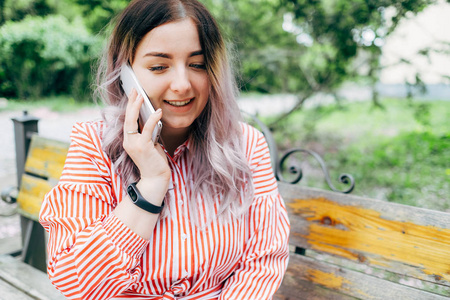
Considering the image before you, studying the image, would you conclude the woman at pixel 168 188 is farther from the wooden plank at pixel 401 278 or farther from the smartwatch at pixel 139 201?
the wooden plank at pixel 401 278

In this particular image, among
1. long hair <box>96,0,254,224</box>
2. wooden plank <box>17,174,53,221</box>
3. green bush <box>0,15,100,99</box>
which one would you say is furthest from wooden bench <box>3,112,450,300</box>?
green bush <box>0,15,100,99</box>

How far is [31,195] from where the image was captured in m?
2.62

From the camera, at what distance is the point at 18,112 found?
32.7ft

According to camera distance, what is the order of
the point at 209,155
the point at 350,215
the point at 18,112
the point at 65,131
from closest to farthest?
the point at 209,155 < the point at 350,215 < the point at 65,131 < the point at 18,112

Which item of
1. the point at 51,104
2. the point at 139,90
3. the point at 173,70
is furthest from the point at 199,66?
the point at 51,104

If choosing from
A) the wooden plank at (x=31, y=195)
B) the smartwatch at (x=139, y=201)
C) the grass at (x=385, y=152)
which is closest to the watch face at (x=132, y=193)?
the smartwatch at (x=139, y=201)

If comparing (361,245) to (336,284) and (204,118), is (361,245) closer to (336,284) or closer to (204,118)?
(336,284)

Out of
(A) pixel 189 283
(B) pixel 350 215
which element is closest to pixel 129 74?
(A) pixel 189 283

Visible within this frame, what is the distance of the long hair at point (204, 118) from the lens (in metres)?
1.38

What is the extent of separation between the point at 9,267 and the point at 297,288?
5.61 feet

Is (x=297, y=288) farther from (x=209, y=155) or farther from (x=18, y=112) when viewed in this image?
(x=18, y=112)

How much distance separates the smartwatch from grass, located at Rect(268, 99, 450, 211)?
2398mm

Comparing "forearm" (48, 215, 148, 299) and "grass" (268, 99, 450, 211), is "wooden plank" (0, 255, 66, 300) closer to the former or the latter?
"forearm" (48, 215, 148, 299)

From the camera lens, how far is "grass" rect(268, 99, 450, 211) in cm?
441
